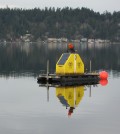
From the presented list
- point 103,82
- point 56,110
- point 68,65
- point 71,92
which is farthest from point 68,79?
point 56,110

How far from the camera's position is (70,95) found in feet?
148

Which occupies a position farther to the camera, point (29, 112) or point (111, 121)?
point (29, 112)

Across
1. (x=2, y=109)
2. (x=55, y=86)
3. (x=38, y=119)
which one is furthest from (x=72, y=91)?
(x=38, y=119)

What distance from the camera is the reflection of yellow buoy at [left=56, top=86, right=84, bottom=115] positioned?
41.1 metres

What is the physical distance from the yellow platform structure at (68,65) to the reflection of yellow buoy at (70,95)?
13.7ft

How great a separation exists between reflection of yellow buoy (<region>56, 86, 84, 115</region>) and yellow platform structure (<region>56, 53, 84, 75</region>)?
4.18 meters

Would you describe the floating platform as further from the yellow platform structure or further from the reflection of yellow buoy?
the reflection of yellow buoy

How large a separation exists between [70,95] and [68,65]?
1016cm

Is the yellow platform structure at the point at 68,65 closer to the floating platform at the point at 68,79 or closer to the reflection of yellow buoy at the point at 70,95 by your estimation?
the floating platform at the point at 68,79

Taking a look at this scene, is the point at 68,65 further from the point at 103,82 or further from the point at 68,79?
the point at 103,82

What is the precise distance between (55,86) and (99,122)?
1909cm

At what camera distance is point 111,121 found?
33438 millimetres

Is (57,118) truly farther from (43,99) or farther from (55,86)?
(55,86)

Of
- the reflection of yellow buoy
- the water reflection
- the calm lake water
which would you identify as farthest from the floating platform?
the reflection of yellow buoy
